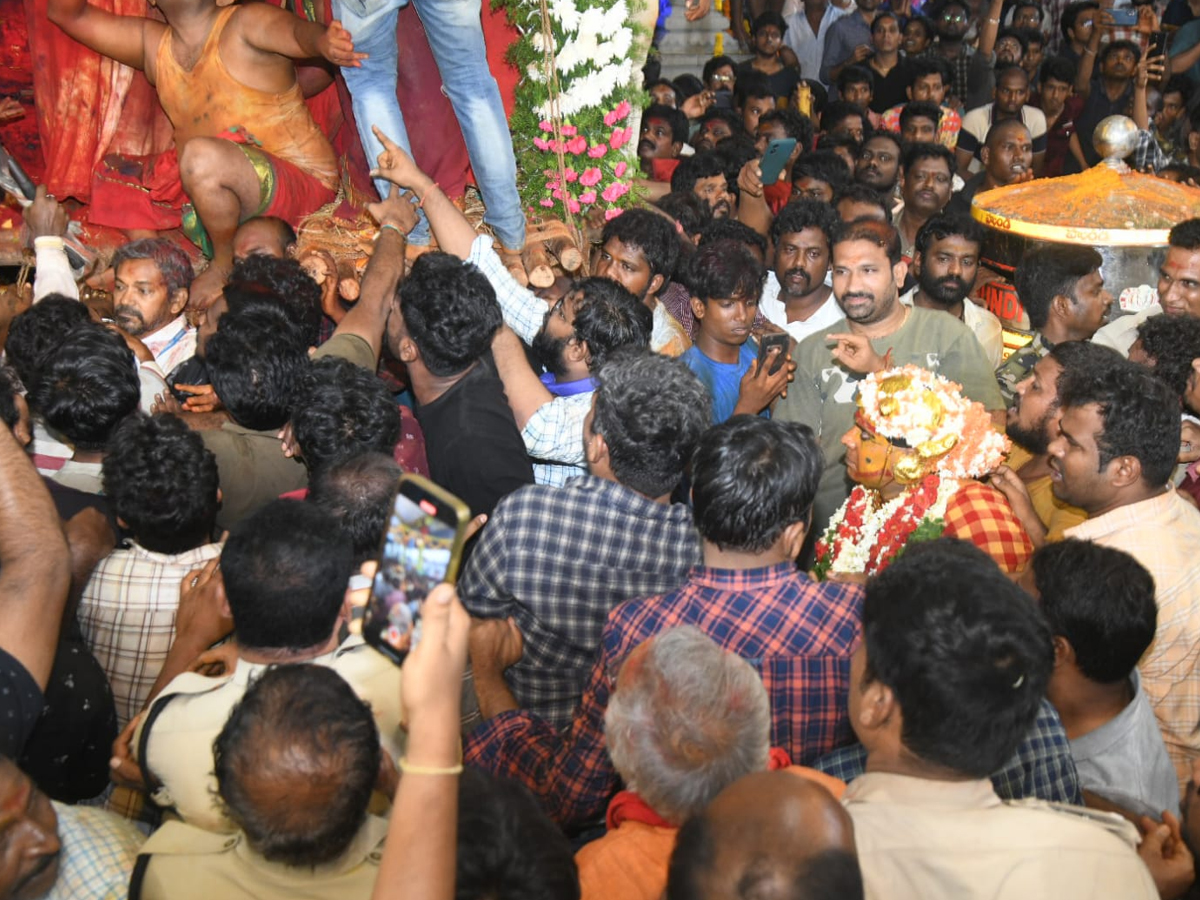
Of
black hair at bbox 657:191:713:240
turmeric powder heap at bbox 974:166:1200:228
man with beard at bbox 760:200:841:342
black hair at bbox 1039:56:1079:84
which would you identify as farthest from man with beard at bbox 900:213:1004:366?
black hair at bbox 1039:56:1079:84

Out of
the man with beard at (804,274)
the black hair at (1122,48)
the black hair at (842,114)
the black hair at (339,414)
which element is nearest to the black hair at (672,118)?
the black hair at (842,114)

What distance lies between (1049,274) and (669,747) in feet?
10.9

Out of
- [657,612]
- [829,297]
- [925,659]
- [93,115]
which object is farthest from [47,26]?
[925,659]

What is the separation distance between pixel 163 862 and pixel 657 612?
0.97m

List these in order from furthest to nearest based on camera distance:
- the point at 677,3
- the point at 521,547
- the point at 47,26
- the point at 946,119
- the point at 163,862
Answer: the point at 677,3 < the point at 946,119 < the point at 47,26 < the point at 521,547 < the point at 163,862

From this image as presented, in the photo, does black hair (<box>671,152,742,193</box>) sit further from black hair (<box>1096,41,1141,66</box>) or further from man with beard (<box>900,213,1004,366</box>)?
black hair (<box>1096,41,1141,66</box>)

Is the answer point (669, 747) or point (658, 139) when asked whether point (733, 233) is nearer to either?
point (658, 139)

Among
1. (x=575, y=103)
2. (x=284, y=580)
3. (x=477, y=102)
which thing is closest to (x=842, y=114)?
(x=575, y=103)

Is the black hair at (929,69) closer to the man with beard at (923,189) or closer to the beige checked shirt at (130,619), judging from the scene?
the man with beard at (923,189)

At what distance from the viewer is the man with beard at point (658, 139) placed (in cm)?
735

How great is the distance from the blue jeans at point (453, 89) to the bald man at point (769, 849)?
12.4 ft

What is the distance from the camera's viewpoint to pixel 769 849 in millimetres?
1308

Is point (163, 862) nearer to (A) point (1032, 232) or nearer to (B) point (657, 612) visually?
(B) point (657, 612)

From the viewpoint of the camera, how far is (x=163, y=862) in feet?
5.41
